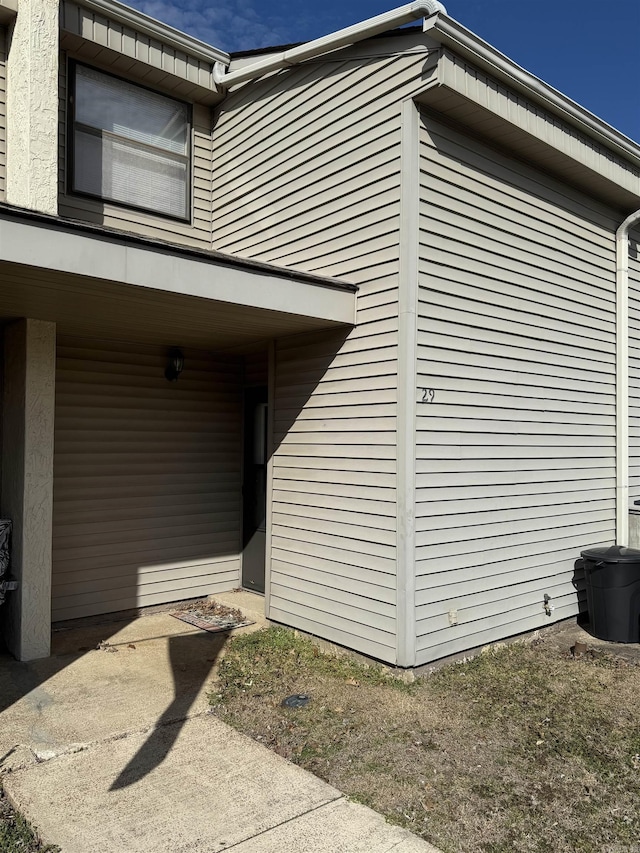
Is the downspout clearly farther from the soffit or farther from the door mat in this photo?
the soffit

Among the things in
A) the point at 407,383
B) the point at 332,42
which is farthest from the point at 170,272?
the point at 332,42

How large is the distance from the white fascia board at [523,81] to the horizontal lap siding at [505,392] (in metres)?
0.52

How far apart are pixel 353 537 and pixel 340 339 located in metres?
1.63

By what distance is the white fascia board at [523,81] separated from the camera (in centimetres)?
457

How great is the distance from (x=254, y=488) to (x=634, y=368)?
4.42 m

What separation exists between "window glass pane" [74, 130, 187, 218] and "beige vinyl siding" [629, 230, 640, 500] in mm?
4984

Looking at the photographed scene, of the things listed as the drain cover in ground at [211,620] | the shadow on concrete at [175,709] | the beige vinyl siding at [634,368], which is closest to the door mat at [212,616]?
the drain cover in ground at [211,620]

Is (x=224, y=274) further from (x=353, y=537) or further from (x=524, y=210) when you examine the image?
(x=524, y=210)

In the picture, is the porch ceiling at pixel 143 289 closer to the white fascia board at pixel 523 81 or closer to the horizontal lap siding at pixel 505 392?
the horizontal lap siding at pixel 505 392

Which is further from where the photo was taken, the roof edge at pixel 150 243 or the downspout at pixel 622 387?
the downspout at pixel 622 387

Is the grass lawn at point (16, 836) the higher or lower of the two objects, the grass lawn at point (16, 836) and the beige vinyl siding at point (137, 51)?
the lower

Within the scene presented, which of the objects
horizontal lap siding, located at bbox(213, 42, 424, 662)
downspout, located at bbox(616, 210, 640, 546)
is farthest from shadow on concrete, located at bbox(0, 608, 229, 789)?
downspout, located at bbox(616, 210, 640, 546)

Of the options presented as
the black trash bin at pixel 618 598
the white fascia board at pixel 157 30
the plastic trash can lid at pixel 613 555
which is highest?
the white fascia board at pixel 157 30

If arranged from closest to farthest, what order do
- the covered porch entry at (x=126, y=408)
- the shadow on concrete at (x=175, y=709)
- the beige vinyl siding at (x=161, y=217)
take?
the shadow on concrete at (x=175, y=709) → the covered porch entry at (x=126, y=408) → the beige vinyl siding at (x=161, y=217)
